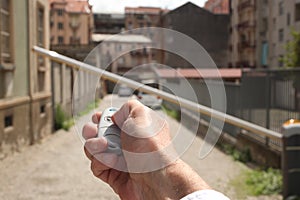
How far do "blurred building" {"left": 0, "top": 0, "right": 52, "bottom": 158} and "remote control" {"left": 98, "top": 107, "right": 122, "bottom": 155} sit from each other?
10.5 feet

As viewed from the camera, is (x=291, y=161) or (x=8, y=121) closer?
(x=291, y=161)

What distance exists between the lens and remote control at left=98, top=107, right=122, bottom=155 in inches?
25.7

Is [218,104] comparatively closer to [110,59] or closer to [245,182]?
[110,59]

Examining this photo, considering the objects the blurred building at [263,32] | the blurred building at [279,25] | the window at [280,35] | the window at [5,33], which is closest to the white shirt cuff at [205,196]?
the window at [5,33]

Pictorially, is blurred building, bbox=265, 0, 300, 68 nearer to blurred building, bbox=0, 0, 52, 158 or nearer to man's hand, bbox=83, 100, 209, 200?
blurred building, bbox=0, 0, 52, 158

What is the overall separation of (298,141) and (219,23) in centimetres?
1489

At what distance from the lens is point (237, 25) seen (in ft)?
51.9

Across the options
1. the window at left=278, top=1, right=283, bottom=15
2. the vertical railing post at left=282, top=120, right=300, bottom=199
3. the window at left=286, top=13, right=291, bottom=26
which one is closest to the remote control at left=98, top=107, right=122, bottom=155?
the vertical railing post at left=282, top=120, right=300, bottom=199

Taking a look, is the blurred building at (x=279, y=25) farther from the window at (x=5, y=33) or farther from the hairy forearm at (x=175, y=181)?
the hairy forearm at (x=175, y=181)

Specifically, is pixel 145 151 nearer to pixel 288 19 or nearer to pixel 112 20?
pixel 112 20

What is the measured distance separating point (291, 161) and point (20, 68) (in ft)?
9.77

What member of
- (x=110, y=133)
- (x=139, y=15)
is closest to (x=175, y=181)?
(x=110, y=133)

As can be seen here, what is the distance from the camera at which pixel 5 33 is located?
3.96m

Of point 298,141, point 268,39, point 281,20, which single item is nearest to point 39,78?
point 298,141
